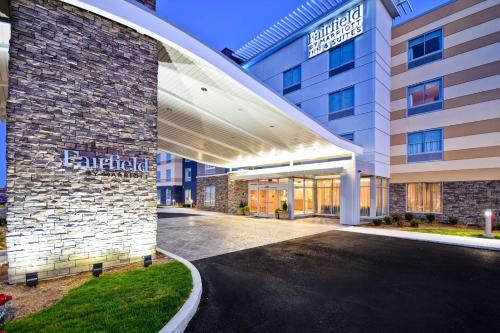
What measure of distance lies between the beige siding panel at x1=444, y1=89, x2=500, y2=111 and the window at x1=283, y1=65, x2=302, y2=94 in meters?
11.8

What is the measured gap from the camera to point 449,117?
18469mm

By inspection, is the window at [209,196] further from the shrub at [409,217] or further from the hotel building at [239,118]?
the shrub at [409,217]

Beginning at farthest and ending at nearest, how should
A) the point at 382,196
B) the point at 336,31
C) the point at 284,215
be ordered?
the point at 336,31 < the point at 284,215 < the point at 382,196

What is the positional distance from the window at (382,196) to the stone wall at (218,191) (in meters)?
14.2

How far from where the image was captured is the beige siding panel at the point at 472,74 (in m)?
16.9

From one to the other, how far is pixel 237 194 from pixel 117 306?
20942mm

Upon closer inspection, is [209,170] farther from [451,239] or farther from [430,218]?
[451,239]

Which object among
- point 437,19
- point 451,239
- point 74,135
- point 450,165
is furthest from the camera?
point 437,19

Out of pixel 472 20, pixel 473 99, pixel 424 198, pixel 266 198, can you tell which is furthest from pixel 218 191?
pixel 472 20

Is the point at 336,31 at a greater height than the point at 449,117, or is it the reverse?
the point at 336,31

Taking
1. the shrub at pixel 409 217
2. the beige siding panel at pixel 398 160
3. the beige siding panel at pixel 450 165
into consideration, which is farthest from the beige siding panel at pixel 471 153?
the shrub at pixel 409 217

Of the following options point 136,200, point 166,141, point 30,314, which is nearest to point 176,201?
point 166,141

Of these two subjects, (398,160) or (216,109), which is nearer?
(216,109)

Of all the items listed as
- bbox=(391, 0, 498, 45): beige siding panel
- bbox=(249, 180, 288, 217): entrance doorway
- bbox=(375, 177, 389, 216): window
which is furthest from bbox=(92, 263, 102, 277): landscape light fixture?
bbox=(391, 0, 498, 45): beige siding panel
